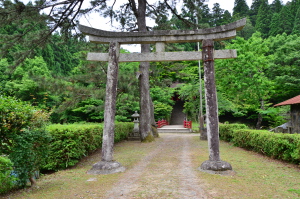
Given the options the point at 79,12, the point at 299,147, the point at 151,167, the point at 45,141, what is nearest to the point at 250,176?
the point at 299,147

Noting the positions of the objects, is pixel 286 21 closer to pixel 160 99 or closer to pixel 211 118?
pixel 160 99

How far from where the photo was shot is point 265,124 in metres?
24.6

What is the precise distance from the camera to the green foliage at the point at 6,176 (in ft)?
12.4

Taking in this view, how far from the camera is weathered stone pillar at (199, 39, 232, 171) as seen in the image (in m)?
5.93

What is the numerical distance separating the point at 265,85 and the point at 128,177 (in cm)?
1609

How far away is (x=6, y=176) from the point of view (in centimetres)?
403

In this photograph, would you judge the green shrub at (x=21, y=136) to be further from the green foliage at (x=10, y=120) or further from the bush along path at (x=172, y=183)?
the bush along path at (x=172, y=183)

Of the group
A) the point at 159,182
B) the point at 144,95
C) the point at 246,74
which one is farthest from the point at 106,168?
the point at 246,74

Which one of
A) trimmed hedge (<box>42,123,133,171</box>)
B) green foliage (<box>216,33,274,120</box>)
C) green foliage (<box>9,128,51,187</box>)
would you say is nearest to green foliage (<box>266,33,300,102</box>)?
green foliage (<box>216,33,274,120</box>)

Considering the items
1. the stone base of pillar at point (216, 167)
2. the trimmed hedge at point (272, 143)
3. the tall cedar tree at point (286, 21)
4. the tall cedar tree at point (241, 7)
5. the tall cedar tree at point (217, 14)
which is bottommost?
the stone base of pillar at point (216, 167)

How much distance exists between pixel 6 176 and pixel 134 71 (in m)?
10.0

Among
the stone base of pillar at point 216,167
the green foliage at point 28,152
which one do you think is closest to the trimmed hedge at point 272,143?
the stone base of pillar at point 216,167

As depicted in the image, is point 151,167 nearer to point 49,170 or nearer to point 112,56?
point 49,170

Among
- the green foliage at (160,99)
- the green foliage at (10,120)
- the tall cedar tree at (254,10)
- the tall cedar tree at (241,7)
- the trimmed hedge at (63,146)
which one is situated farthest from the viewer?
the tall cedar tree at (241,7)
